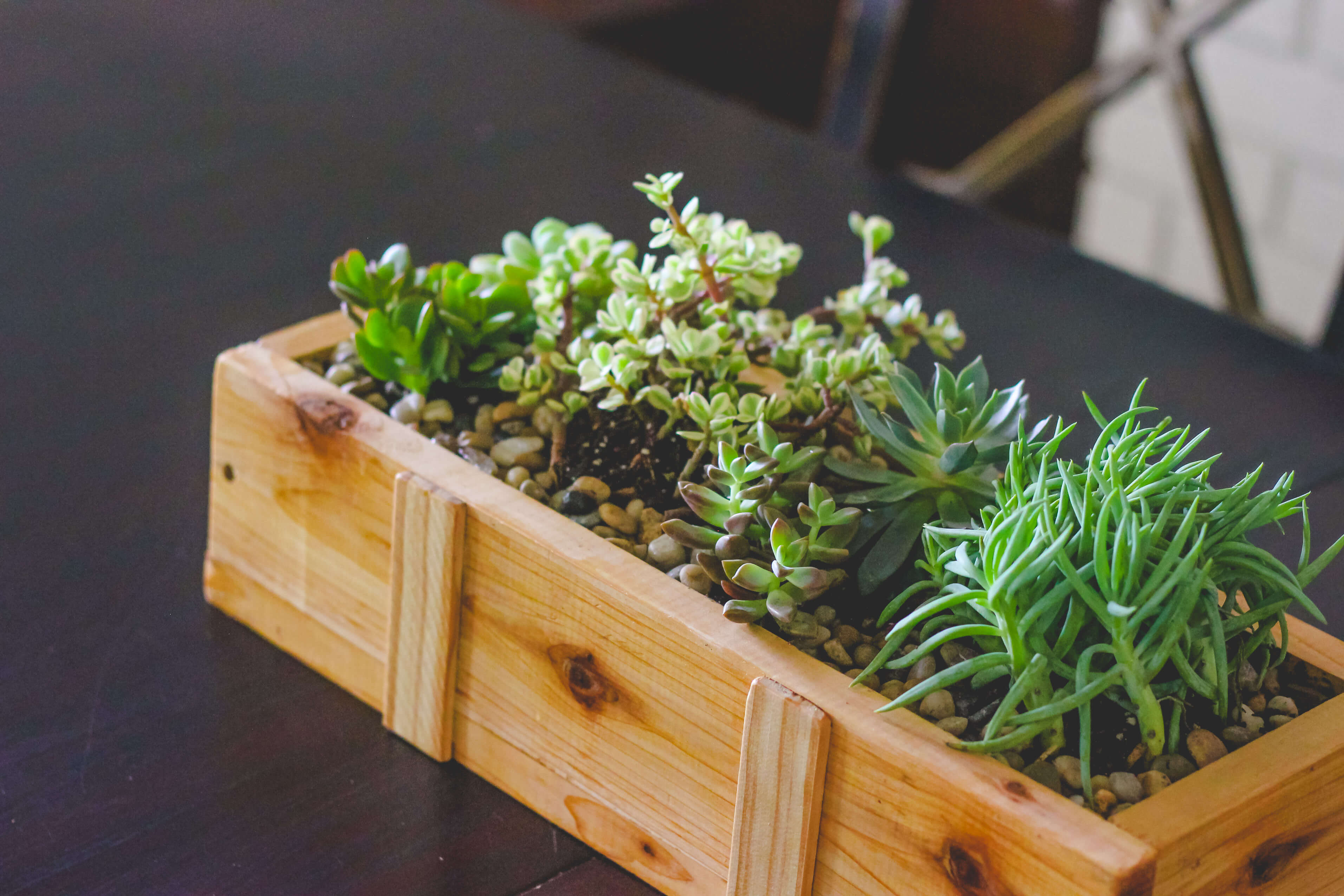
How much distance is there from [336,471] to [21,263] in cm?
68

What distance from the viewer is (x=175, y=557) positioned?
0.99 meters

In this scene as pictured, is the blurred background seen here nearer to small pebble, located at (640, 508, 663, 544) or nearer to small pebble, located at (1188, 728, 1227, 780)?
small pebble, located at (640, 508, 663, 544)

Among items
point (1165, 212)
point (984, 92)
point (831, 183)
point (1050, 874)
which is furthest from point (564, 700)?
point (1165, 212)

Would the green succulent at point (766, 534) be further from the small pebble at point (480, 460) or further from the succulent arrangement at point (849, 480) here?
the small pebble at point (480, 460)

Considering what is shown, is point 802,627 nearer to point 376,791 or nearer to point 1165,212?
point 376,791

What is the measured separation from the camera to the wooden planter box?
615mm

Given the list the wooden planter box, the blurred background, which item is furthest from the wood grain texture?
the blurred background

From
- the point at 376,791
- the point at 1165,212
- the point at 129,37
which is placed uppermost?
the point at 129,37

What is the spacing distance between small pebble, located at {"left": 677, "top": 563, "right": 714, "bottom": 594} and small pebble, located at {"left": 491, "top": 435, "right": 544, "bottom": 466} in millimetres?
176

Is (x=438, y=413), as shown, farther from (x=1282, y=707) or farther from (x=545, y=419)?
(x=1282, y=707)

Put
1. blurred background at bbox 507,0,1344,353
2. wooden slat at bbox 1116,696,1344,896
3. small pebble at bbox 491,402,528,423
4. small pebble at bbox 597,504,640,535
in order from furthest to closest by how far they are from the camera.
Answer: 1. blurred background at bbox 507,0,1344,353
2. small pebble at bbox 491,402,528,423
3. small pebble at bbox 597,504,640,535
4. wooden slat at bbox 1116,696,1344,896

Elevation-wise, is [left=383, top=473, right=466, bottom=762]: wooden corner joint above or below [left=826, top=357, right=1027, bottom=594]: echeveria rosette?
below

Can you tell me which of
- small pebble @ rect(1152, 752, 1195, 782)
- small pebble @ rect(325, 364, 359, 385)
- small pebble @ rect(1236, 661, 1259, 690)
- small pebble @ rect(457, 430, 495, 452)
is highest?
small pebble @ rect(1236, 661, 1259, 690)

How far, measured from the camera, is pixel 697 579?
0.75 m
